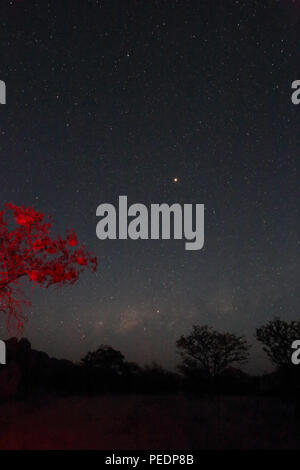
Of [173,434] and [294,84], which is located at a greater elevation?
[294,84]

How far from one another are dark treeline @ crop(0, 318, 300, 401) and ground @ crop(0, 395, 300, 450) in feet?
6.45

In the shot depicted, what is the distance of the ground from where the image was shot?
11484mm

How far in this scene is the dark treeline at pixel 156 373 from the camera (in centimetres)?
2100

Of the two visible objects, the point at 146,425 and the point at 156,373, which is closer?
the point at 146,425

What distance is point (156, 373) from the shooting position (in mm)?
27875

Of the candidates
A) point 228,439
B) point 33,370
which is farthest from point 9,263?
point 33,370

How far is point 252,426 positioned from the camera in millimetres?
13945

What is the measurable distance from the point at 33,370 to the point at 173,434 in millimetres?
13233

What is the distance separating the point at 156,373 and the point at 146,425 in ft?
48.6

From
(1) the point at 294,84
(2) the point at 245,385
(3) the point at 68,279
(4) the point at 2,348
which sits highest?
(1) the point at 294,84

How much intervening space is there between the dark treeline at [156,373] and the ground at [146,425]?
1.97m

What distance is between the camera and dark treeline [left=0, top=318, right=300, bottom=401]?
21000mm

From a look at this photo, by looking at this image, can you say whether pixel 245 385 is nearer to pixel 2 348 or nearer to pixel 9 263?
pixel 2 348

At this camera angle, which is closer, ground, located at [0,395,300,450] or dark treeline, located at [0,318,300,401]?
ground, located at [0,395,300,450]
